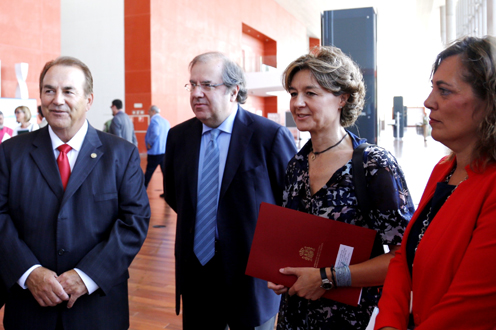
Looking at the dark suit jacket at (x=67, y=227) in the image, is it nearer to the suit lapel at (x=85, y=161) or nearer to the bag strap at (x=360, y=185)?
the suit lapel at (x=85, y=161)

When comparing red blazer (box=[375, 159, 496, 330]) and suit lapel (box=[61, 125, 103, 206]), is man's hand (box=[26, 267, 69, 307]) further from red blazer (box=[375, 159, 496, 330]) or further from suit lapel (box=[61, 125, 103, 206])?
red blazer (box=[375, 159, 496, 330])

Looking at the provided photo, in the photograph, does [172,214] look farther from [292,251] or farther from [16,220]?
[292,251]

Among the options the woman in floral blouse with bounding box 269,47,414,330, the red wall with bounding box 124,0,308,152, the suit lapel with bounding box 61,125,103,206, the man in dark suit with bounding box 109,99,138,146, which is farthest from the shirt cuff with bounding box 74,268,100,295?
the red wall with bounding box 124,0,308,152

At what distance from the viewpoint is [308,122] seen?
1.49 meters

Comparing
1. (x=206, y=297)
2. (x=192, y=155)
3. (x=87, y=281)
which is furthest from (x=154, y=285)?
(x=87, y=281)

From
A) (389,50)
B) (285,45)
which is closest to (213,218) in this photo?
(285,45)

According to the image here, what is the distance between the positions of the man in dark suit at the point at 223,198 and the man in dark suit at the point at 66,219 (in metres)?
0.27

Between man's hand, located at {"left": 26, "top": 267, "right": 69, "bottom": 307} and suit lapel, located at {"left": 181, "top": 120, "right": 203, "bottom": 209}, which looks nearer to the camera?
man's hand, located at {"left": 26, "top": 267, "right": 69, "bottom": 307}

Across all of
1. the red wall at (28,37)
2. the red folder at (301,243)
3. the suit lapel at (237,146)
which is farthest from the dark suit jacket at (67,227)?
the red wall at (28,37)

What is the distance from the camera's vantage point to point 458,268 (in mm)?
922

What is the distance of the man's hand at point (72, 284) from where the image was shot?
1547mm

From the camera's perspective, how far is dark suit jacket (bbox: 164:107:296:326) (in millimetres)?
1853

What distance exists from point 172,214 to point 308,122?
5.52 m

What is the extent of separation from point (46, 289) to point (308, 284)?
37.9 inches
